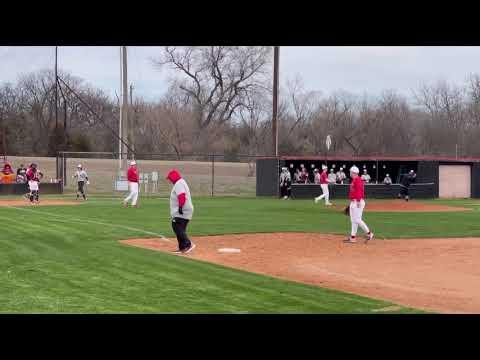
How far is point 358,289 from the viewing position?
11016 millimetres

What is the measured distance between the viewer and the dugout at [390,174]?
4119 centimetres

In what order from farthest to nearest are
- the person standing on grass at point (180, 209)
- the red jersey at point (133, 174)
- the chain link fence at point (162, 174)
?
the chain link fence at point (162, 174)
the red jersey at point (133, 174)
the person standing on grass at point (180, 209)

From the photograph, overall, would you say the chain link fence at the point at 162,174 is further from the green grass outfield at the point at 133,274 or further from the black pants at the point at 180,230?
the black pants at the point at 180,230

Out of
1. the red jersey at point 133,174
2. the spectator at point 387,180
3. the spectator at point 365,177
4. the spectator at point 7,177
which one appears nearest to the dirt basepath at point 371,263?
the red jersey at point 133,174

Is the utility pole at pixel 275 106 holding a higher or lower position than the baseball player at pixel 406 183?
higher

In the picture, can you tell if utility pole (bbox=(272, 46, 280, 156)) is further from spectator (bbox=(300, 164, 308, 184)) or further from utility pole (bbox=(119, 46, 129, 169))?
utility pole (bbox=(119, 46, 129, 169))

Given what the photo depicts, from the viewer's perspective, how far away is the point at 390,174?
43.4 m

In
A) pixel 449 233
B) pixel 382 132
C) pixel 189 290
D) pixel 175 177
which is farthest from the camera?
pixel 382 132

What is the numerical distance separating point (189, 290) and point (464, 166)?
3699 cm

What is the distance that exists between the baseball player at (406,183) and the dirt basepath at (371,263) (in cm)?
2040

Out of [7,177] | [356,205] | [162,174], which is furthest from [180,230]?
[162,174]
